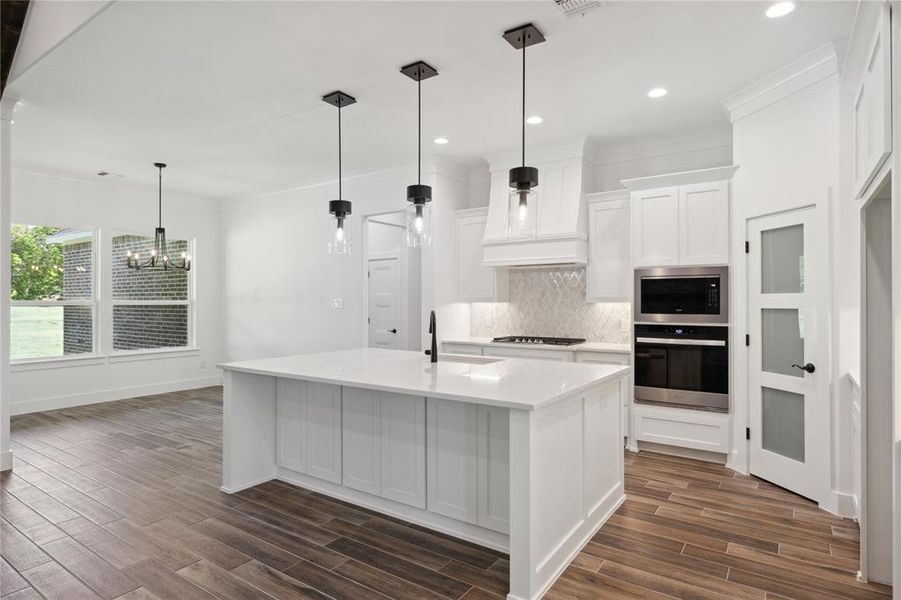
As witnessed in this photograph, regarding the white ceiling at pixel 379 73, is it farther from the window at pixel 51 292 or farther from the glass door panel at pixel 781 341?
the glass door panel at pixel 781 341

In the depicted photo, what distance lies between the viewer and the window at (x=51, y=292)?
608 cm

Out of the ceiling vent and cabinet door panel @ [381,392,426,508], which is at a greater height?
the ceiling vent

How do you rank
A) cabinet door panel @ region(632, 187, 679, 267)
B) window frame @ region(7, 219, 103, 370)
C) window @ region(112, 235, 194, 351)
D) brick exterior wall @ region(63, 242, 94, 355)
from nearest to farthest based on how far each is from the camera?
cabinet door panel @ region(632, 187, 679, 267) → window frame @ region(7, 219, 103, 370) → brick exterior wall @ region(63, 242, 94, 355) → window @ region(112, 235, 194, 351)

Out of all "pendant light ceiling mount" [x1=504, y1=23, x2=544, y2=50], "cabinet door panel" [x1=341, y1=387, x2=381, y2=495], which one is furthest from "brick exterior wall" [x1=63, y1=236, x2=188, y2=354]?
"pendant light ceiling mount" [x1=504, y1=23, x2=544, y2=50]

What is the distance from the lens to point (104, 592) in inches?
92.0

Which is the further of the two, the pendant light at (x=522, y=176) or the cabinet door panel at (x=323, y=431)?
the cabinet door panel at (x=323, y=431)

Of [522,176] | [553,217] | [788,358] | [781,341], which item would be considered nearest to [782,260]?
[781,341]

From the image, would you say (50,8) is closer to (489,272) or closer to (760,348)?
(489,272)

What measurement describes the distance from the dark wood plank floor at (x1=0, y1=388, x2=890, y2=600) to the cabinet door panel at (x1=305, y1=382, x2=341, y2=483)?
19cm

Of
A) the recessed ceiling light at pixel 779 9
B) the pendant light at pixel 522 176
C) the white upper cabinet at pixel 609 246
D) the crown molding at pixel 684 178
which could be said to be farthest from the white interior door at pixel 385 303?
the recessed ceiling light at pixel 779 9

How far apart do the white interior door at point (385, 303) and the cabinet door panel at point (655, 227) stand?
11.6 ft

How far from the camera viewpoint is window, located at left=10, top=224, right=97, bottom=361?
608cm

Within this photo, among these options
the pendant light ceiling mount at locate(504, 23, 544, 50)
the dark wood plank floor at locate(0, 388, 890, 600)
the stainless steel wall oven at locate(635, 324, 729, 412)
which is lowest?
the dark wood plank floor at locate(0, 388, 890, 600)

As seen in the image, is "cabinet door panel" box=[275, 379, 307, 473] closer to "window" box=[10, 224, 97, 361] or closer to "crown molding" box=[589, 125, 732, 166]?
"crown molding" box=[589, 125, 732, 166]
